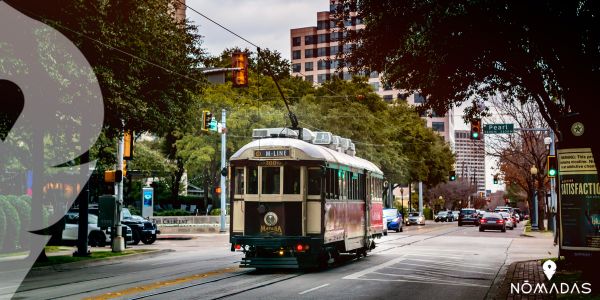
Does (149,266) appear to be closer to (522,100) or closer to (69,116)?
(69,116)

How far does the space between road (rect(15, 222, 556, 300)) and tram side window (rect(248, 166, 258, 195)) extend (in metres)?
2.09

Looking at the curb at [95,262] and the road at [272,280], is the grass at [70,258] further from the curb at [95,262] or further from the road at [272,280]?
the road at [272,280]

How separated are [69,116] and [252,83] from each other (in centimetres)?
4390

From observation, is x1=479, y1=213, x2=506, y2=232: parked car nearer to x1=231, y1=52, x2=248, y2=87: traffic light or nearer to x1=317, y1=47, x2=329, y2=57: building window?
x1=231, y1=52, x2=248, y2=87: traffic light

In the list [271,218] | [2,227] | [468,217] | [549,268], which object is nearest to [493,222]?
[468,217]

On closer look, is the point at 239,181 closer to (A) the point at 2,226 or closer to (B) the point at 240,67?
(B) the point at 240,67

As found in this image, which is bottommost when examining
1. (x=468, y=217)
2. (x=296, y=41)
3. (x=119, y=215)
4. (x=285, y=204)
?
(x=468, y=217)

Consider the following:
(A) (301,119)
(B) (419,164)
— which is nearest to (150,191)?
(A) (301,119)

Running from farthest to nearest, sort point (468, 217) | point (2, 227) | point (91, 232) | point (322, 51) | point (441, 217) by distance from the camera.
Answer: point (322, 51), point (441, 217), point (468, 217), point (91, 232), point (2, 227)

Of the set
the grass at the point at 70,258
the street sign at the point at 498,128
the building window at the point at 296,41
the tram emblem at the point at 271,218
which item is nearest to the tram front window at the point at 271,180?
the tram emblem at the point at 271,218

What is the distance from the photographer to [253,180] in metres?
18.1

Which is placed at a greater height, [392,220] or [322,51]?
[322,51]

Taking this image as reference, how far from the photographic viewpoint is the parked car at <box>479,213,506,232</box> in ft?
162

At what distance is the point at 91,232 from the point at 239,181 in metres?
14.3
